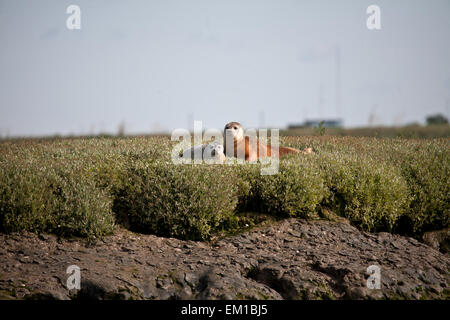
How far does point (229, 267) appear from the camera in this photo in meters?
5.54

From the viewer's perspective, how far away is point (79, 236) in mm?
6004

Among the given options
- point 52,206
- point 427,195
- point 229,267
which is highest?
point 52,206

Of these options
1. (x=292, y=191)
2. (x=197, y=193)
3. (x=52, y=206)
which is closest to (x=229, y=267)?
(x=197, y=193)

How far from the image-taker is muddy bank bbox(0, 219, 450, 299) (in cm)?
505

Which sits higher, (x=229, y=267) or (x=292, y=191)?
(x=292, y=191)

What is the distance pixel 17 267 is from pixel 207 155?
3.39m

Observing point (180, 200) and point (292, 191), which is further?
point (292, 191)

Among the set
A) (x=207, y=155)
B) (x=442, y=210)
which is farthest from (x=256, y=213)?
(x=442, y=210)

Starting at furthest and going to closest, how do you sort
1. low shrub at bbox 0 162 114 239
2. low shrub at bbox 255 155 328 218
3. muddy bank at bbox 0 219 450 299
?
low shrub at bbox 255 155 328 218, low shrub at bbox 0 162 114 239, muddy bank at bbox 0 219 450 299

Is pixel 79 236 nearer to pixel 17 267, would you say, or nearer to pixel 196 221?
pixel 17 267

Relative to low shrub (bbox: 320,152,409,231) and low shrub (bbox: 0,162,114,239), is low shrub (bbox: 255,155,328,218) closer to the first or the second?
low shrub (bbox: 320,152,409,231)

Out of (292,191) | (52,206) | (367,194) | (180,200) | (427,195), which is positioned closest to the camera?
(52,206)

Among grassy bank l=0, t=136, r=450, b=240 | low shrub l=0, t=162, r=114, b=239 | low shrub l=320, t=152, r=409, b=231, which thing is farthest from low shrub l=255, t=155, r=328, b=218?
low shrub l=0, t=162, r=114, b=239

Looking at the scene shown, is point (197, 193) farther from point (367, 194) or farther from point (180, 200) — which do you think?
point (367, 194)
